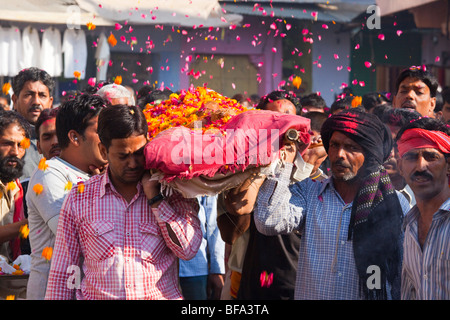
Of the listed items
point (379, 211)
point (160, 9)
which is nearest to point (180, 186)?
point (379, 211)

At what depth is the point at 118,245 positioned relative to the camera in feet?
9.52

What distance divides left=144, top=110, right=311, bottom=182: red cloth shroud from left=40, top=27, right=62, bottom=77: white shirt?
7568mm

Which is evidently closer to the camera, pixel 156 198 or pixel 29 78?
pixel 156 198

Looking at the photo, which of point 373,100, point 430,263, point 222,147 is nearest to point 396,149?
point 430,263

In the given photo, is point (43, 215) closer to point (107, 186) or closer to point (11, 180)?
point (107, 186)

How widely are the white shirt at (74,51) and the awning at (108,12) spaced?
17.0 inches

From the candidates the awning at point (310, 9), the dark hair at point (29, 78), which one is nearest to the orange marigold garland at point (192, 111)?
the dark hair at point (29, 78)

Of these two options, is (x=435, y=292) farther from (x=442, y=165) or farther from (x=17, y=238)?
(x=17, y=238)

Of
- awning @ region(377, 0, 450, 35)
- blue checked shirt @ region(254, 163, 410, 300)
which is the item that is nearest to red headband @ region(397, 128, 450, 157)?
blue checked shirt @ region(254, 163, 410, 300)

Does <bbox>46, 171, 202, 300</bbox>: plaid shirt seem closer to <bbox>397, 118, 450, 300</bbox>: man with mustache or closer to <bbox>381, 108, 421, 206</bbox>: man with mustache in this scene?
<bbox>397, 118, 450, 300</bbox>: man with mustache

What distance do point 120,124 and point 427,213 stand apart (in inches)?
57.5

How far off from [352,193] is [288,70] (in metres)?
9.19

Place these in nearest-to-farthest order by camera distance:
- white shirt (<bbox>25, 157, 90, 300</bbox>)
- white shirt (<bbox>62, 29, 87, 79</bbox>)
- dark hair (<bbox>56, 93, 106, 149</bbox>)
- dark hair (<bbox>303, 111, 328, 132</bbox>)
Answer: white shirt (<bbox>25, 157, 90, 300</bbox>) < dark hair (<bbox>56, 93, 106, 149</bbox>) < dark hair (<bbox>303, 111, 328, 132</bbox>) < white shirt (<bbox>62, 29, 87, 79</bbox>)

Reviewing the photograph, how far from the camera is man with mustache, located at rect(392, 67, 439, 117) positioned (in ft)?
17.0
